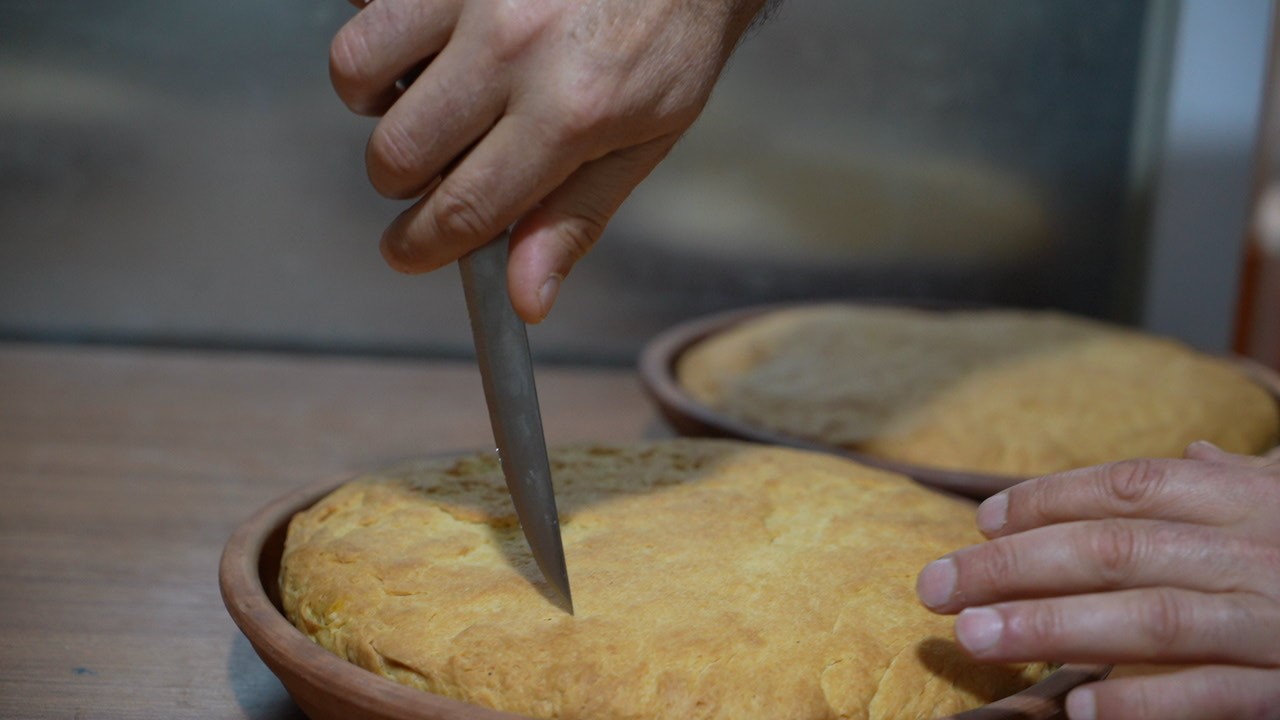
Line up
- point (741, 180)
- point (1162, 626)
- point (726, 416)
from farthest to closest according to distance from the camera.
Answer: point (741, 180) < point (726, 416) < point (1162, 626)

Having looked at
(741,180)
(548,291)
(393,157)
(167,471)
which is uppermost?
(393,157)

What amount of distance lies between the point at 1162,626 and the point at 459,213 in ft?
1.86

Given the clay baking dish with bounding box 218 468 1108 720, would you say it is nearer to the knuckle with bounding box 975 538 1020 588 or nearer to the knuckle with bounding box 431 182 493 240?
the knuckle with bounding box 975 538 1020 588

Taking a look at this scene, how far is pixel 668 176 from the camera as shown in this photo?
6.78 ft

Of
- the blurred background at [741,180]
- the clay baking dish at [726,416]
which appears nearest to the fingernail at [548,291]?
the clay baking dish at [726,416]

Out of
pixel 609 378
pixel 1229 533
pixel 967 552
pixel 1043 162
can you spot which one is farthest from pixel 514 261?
pixel 1043 162

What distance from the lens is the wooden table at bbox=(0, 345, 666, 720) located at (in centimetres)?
99

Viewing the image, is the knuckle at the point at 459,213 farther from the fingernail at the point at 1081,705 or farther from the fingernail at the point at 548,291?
the fingernail at the point at 1081,705

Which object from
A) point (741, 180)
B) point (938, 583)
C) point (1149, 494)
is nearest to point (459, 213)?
point (938, 583)

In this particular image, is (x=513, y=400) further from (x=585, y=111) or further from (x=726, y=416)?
(x=726, y=416)

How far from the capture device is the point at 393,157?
2.57 feet

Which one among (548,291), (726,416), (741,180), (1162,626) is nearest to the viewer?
(1162,626)

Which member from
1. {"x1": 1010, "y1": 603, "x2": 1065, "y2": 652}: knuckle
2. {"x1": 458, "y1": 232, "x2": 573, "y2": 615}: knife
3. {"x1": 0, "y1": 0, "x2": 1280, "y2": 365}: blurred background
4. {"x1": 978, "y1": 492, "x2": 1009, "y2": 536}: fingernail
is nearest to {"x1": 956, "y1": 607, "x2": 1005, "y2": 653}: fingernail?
{"x1": 1010, "y1": 603, "x2": 1065, "y2": 652}: knuckle

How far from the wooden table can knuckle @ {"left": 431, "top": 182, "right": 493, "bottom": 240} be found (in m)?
0.46
